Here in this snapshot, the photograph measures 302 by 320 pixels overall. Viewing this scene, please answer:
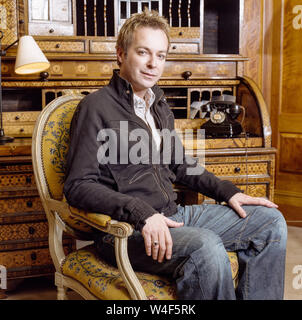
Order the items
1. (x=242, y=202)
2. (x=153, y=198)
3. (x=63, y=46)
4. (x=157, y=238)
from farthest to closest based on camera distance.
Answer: (x=63, y=46) → (x=242, y=202) → (x=153, y=198) → (x=157, y=238)

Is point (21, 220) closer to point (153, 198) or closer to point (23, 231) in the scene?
point (23, 231)

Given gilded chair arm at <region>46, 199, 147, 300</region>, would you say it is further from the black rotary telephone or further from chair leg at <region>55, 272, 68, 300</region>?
the black rotary telephone

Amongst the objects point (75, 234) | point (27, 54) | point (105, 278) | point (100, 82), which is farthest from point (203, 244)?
point (100, 82)

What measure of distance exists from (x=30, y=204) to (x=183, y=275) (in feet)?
3.86

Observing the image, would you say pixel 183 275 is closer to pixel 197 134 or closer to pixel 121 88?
pixel 121 88

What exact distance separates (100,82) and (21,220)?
3.23 ft

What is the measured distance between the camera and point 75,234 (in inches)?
69.1

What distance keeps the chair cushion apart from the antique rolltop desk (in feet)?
2.21

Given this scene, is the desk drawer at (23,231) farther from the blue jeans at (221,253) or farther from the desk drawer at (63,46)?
the desk drawer at (63,46)

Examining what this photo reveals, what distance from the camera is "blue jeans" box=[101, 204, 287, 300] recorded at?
1275 millimetres

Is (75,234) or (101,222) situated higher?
(101,222)

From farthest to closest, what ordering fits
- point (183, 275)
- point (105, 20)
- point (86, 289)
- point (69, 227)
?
point (105, 20) → point (69, 227) → point (86, 289) → point (183, 275)

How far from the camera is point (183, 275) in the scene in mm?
1297
